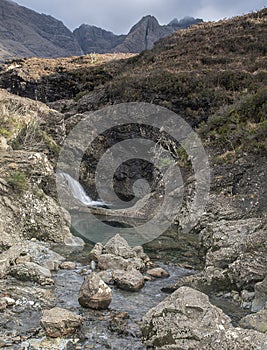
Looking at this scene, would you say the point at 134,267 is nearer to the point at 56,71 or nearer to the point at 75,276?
the point at 75,276

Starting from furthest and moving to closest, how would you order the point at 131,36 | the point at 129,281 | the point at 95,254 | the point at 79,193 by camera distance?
the point at 131,36, the point at 79,193, the point at 95,254, the point at 129,281

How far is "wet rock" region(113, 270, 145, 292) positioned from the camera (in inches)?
324

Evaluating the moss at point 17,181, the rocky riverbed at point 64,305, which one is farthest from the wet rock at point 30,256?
the moss at point 17,181

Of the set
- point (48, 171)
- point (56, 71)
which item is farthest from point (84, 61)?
point (48, 171)

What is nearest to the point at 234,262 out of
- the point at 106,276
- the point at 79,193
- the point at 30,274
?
the point at 106,276

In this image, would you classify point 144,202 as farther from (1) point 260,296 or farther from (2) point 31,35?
(2) point 31,35

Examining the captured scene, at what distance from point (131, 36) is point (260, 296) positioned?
129 m

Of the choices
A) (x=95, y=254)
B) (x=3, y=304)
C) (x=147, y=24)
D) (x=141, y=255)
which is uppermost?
(x=147, y=24)

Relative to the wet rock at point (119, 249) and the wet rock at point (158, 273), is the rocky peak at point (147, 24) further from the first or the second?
the wet rock at point (158, 273)

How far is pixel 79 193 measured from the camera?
70.7 ft

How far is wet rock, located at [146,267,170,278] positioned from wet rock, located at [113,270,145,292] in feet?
2.73

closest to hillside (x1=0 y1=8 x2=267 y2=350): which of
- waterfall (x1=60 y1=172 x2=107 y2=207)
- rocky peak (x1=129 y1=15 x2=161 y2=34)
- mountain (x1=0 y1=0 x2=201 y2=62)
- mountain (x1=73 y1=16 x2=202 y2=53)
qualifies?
waterfall (x1=60 y1=172 x2=107 y2=207)

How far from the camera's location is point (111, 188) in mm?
25719

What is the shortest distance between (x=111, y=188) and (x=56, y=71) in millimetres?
22954
